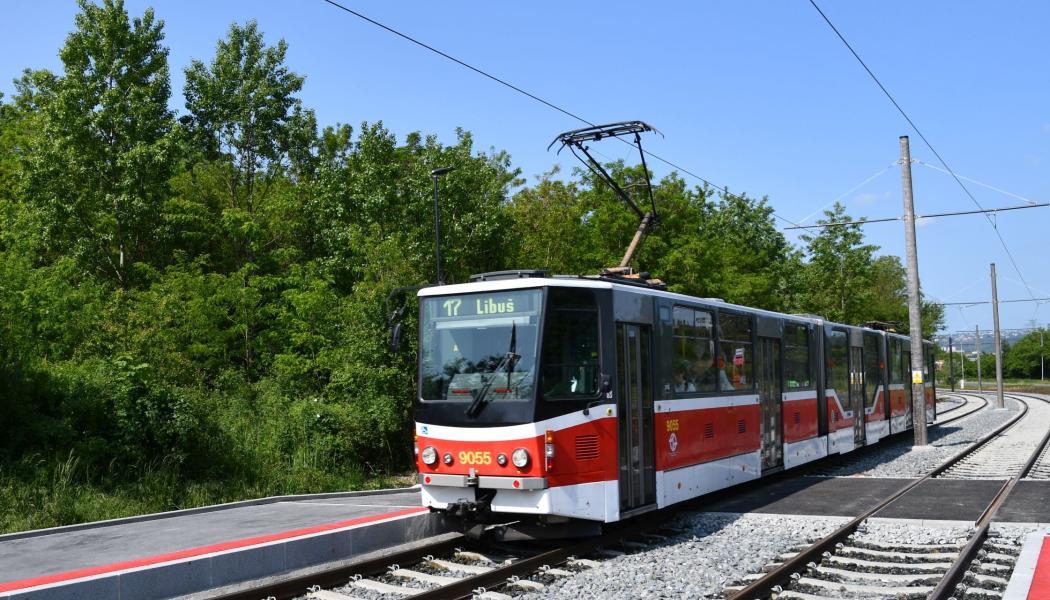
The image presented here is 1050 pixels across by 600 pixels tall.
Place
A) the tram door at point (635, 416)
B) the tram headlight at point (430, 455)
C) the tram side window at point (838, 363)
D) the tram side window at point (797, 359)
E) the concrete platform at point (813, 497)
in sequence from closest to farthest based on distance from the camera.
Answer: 1. the tram headlight at point (430, 455)
2. the tram door at point (635, 416)
3. the concrete platform at point (813, 497)
4. the tram side window at point (797, 359)
5. the tram side window at point (838, 363)

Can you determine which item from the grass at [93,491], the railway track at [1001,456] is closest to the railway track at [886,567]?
the railway track at [1001,456]

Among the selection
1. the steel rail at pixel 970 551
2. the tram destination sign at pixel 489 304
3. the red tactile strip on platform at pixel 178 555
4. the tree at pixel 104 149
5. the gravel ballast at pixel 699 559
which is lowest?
the gravel ballast at pixel 699 559

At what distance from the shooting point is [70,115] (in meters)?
31.4

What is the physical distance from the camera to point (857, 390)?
22484mm

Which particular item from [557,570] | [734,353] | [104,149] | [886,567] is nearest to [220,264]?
[104,149]

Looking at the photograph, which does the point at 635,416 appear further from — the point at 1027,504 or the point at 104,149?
the point at 104,149

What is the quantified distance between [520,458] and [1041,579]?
4.98 m

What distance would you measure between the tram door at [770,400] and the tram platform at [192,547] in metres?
6.34

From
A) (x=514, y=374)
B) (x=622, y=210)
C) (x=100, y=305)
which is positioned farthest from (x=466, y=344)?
(x=622, y=210)

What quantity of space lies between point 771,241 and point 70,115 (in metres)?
41.9

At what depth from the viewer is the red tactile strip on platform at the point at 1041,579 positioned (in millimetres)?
7125

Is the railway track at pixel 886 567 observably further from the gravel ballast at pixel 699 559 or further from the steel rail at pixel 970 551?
the gravel ballast at pixel 699 559

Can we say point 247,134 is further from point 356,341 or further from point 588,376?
point 588,376

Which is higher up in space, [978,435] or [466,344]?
[466,344]
